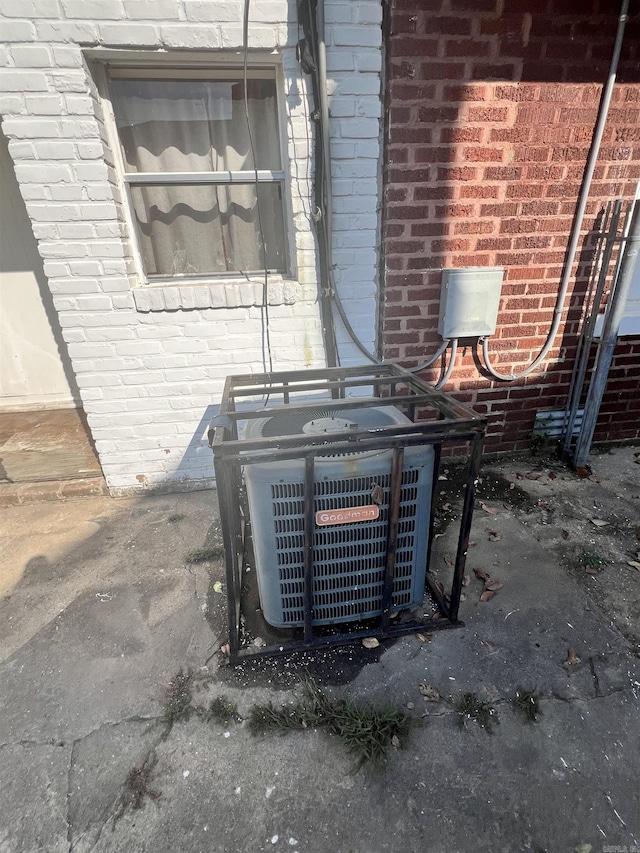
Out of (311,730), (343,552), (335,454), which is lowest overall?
(311,730)

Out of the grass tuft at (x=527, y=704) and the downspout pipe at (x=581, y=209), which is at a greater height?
the downspout pipe at (x=581, y=209)

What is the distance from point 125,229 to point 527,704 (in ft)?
10.6

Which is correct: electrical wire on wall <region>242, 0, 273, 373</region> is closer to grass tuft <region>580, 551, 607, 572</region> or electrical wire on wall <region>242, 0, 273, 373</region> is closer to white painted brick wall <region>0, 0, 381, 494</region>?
white painted brick wall <region>0, 0, 381, 494</region>

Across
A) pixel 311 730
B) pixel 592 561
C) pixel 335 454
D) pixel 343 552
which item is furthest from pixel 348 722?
pixel 592 561

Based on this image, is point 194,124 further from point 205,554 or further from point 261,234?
point 205,554

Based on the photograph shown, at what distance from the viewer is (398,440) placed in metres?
1.62

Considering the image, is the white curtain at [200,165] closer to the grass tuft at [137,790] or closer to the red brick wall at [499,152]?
A: the red brick wall at [499,152]

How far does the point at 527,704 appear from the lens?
5.59ft

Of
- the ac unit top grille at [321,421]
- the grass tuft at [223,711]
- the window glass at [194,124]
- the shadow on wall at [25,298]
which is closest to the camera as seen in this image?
the grass tuft at [223,711]

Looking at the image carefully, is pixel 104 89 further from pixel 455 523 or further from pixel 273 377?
pixel 455 523

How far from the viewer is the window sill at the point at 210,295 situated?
8.87 feet

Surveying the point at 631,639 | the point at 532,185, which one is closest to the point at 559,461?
the point at 631,639

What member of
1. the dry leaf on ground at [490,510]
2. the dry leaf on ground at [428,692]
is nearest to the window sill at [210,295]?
the dry leaf on ground at [490,510]

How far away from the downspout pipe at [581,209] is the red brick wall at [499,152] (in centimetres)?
4
